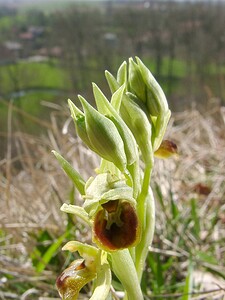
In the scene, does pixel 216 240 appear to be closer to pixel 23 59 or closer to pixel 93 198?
pixel 93 198

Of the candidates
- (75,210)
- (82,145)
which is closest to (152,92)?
(75,210)

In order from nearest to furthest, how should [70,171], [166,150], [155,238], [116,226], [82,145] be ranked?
[116,226] < [70,171] < [166,150] < [155,238] < [82,145]

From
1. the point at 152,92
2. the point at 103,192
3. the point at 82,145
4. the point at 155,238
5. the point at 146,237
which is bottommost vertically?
the point at 155,238

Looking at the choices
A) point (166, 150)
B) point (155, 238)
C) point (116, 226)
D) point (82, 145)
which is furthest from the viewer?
point (82, 145)

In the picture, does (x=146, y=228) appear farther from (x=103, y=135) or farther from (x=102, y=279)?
(x=103, y=135)

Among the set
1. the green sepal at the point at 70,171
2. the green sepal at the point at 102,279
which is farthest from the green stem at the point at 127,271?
the green sepal at the point at 70,171

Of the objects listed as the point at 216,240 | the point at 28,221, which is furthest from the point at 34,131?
the point at 216,240

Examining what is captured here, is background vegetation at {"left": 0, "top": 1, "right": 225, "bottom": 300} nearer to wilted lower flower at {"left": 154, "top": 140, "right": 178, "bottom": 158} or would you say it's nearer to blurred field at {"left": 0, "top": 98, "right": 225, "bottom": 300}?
blurred field at {"left": 0, "top": 98, "right": 225, "bottom": 300}
